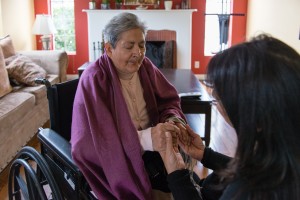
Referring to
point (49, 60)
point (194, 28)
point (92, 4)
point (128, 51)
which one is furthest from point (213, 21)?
point (128, 51)

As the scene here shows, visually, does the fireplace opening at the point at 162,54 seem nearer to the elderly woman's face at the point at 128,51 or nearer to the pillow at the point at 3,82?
the pillow at the point at 3,82

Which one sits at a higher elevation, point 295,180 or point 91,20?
point 91,20

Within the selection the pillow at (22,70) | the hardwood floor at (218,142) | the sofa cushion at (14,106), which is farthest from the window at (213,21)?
the sofa cushion at (14,106)

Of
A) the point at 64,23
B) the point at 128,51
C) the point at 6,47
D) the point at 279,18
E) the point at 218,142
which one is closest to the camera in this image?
the point at 128,51

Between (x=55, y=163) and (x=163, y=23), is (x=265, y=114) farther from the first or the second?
(x=163, y=23)

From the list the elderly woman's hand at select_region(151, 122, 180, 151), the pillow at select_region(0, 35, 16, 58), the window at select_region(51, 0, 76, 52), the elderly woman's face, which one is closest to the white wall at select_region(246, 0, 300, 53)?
the elderly woman's face

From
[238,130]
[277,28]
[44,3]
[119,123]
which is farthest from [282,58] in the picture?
[44,3]

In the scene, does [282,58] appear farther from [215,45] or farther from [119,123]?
[215,45]

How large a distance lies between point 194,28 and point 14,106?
149 inches

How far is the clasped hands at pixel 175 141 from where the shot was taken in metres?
1.31

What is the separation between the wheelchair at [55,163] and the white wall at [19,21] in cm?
317

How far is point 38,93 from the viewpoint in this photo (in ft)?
11.5

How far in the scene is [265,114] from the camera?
2.46 ft

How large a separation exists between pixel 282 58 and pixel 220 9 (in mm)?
5487
